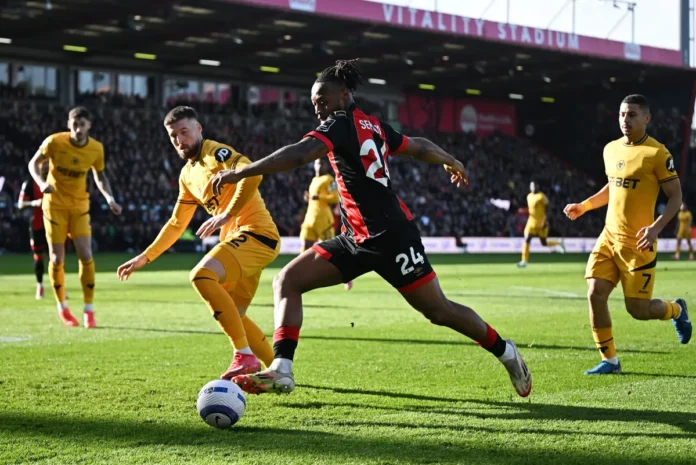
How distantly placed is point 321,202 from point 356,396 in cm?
1290

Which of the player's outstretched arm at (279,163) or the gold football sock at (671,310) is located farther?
the gold football sock at (671,310)

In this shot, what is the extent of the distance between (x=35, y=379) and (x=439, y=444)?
3.71m

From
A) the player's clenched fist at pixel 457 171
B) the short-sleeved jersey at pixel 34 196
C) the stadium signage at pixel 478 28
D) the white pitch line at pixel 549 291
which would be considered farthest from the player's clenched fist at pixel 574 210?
the stadium signage at pixel 478 28

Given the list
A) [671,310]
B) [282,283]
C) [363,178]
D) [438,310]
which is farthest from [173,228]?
[671,310]

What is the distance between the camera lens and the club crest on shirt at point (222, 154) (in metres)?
7.13

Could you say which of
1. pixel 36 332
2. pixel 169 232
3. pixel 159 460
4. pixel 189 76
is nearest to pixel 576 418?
pixel 159 460

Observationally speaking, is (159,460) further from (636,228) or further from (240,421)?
(636,228)

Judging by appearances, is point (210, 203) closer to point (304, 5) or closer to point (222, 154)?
point (222, 154)

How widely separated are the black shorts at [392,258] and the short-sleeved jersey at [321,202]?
43.2 ft

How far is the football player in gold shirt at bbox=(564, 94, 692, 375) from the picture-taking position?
8055 millimetres

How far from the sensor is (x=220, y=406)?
562 cm

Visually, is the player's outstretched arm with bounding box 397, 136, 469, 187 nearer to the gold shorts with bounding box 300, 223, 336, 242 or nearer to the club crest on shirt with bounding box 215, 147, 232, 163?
the club crest on shirt with bounding box 215, 147, 232, 163

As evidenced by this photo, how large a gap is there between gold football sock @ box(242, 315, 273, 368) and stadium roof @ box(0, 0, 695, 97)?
27.7m

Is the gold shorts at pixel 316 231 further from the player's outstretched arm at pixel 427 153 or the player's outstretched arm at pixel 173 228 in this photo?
the player's outstretched arm at pixel 427 153
